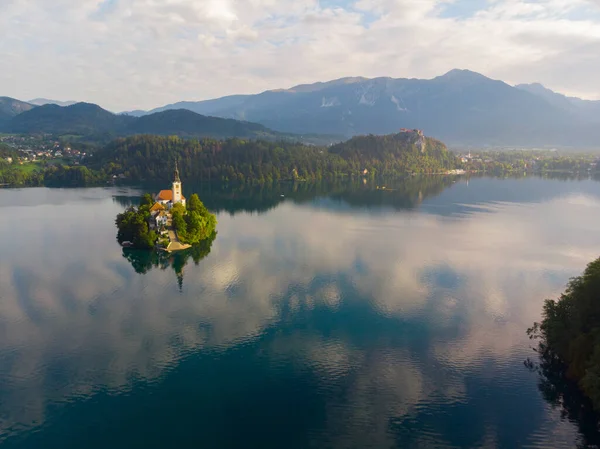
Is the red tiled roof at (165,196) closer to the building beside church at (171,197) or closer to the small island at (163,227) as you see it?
the building beside church at (171,197)

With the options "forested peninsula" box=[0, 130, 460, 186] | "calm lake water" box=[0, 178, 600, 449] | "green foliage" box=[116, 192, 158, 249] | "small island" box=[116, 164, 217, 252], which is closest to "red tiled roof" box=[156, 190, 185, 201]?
"small island" box=[116, 164, 217, 252]

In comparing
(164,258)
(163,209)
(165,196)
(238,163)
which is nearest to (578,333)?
(164,258)

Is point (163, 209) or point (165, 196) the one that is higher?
point (165, 196)

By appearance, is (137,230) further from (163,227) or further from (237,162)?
(237,162)

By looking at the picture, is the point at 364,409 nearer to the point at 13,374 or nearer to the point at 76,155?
the point at 13,374

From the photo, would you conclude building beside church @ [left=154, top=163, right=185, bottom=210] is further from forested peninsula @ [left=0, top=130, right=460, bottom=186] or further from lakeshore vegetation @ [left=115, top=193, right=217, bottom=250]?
forested peninsula @ [left=0, top=130, right=460, bottom=186]

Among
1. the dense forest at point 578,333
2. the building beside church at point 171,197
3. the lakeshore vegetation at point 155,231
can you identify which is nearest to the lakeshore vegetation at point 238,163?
the building beside church at point 171,197
